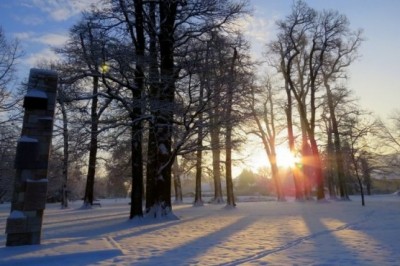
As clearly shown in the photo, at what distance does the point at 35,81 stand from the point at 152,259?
6.34 metres

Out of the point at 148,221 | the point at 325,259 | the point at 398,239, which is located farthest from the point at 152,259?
the point at 148,221

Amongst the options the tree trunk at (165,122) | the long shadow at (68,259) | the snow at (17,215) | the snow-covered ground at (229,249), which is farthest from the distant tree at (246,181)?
the long shadow at (68,259)

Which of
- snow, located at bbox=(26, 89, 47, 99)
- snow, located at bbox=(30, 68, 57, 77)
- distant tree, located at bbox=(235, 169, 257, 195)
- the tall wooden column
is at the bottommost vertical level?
the tall wooden column

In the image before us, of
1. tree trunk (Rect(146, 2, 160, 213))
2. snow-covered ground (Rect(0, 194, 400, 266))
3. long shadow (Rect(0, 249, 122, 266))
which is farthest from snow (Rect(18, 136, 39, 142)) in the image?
tree trunk (Rect(146, 2, 160, 213))

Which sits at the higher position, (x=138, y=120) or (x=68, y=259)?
(x=138, y=120)

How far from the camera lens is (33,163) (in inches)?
439

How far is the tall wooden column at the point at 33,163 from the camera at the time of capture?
10688 mm

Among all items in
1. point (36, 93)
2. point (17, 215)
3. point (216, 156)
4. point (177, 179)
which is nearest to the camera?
point (17, 215)

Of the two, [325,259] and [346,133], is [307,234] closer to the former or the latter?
[325,259]

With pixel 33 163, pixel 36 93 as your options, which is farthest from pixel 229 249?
pixel 36 93

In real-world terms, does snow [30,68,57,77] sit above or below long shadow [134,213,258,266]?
above

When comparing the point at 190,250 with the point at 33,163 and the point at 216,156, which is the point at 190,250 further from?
the point at 216,156

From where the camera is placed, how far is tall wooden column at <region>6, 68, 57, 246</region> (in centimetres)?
1069

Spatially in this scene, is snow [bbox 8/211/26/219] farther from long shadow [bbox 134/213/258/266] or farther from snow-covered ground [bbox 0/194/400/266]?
long shadow [bbox 134/213/258/266]
